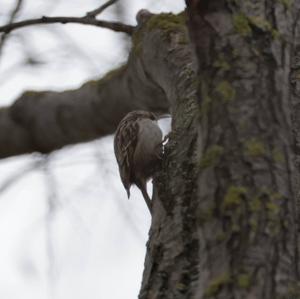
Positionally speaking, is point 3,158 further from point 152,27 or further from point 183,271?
point 183,271

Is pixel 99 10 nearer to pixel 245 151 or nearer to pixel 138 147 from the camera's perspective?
pixel 138 147

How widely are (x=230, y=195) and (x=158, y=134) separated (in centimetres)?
210

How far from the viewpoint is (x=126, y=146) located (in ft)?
13.3

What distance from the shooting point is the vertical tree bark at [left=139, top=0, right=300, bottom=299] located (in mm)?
1730

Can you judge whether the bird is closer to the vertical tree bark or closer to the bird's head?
the bird's head

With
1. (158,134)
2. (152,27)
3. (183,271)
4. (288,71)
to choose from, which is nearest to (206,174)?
(288,71)

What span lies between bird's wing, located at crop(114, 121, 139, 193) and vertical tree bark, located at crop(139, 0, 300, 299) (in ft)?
6.44

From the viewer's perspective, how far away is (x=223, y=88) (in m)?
1.85

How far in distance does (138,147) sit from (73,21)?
2.10 feet

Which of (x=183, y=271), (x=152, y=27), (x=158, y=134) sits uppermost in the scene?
(x=152, y=27)

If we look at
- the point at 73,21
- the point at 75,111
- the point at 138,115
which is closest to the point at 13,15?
the point at 73,21

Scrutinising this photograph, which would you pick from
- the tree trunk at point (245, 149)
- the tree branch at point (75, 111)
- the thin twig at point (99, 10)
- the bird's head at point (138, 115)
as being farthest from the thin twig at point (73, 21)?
the tree trunk at point (245, 149)

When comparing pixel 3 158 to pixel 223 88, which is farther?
pixel 3 158

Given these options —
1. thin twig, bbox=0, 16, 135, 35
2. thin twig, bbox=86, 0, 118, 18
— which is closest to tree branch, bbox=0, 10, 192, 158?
thin twig, bbox=0, 16, 135, 35
